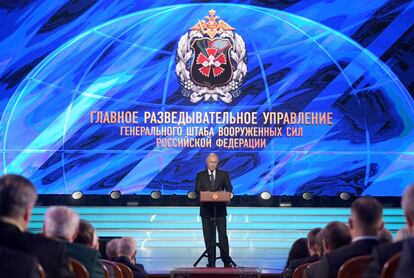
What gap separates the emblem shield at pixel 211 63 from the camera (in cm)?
1195

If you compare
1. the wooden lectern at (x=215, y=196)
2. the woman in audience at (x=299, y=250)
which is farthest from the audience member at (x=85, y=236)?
the wooden lectern at (x=215, y=196)

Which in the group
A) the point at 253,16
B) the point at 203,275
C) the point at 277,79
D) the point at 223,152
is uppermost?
the point at 253,16

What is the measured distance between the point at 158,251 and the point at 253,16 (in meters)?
4.04

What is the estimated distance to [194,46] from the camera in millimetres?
11961

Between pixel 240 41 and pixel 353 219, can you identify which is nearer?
pixel 353 219

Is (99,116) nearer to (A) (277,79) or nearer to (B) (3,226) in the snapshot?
(A) (277,79)

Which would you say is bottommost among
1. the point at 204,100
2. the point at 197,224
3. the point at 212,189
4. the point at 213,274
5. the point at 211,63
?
the point at 213,274

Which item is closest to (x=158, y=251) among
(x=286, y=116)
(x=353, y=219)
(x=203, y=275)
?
(x=286, y=116)

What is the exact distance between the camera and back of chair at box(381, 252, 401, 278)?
2.81m

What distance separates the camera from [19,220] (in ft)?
9.44

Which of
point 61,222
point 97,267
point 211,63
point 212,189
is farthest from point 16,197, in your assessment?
point 211,63

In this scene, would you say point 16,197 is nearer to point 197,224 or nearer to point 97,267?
point 97,267

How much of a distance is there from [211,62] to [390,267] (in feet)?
30.9

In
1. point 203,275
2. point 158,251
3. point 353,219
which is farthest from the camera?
point 158,251
